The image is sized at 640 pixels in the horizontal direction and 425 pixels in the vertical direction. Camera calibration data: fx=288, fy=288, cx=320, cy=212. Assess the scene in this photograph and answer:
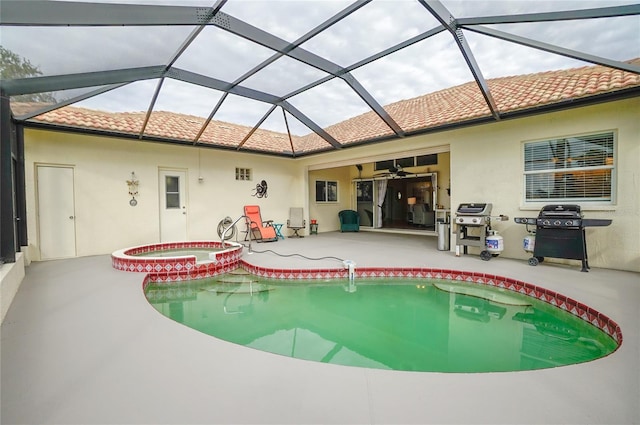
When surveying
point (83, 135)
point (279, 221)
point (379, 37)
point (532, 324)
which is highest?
point (379, 37)

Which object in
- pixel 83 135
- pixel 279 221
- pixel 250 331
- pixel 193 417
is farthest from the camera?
pixel 279 221

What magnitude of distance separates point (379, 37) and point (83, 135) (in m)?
6.59

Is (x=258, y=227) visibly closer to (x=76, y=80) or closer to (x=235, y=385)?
(x=76, y=80)

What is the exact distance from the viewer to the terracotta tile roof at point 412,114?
4957mm

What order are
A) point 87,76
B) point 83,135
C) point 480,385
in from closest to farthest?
point 480,385
point 87,76
point 83,135

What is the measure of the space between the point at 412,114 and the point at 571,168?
3.61 m

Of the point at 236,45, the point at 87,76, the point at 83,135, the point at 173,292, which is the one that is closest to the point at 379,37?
the point at 236,45

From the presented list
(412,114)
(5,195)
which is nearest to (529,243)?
(412,114)

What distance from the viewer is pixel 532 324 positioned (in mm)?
3348

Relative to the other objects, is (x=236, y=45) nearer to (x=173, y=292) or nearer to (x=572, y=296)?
(x=173, y=292)

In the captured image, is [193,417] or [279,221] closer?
[193,417]

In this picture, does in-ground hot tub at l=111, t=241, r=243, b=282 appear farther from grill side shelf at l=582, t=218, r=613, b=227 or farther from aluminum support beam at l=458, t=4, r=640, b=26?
grill side shelf at l=582, t=218, r=613, b=227

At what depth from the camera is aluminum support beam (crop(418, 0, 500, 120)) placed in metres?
3.28

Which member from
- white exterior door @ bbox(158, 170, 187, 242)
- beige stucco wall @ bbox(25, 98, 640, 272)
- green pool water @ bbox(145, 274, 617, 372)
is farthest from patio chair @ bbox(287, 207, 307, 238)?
green pool water @ bbox(145, 274, 617, 372)
